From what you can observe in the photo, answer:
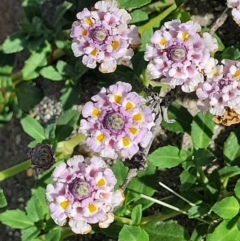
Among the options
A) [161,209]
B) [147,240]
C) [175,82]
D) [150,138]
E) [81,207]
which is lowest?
[161,209]

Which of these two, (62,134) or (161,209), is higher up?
(62,134)

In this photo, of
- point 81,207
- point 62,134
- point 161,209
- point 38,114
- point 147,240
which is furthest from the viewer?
point 38,114

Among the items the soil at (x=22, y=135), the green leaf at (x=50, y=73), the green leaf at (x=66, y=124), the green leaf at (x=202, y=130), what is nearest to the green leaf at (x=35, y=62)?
the green leaf at (x=50, y=73)

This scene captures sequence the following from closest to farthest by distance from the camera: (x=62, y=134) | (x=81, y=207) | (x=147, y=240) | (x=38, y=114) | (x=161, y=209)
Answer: (x=81, y=207), (x=147, y=240), (x=62, y=134), (x=161, y=209), (x=38, y=114)

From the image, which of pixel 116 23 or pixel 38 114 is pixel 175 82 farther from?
pixel 38 114

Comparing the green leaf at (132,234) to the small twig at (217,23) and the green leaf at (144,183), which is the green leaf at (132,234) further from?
the small twig at (217,23)

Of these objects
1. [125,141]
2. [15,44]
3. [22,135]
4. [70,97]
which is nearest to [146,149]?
[125,141]

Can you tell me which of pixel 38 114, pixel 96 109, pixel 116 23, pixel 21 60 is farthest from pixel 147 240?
pixel 21 60
